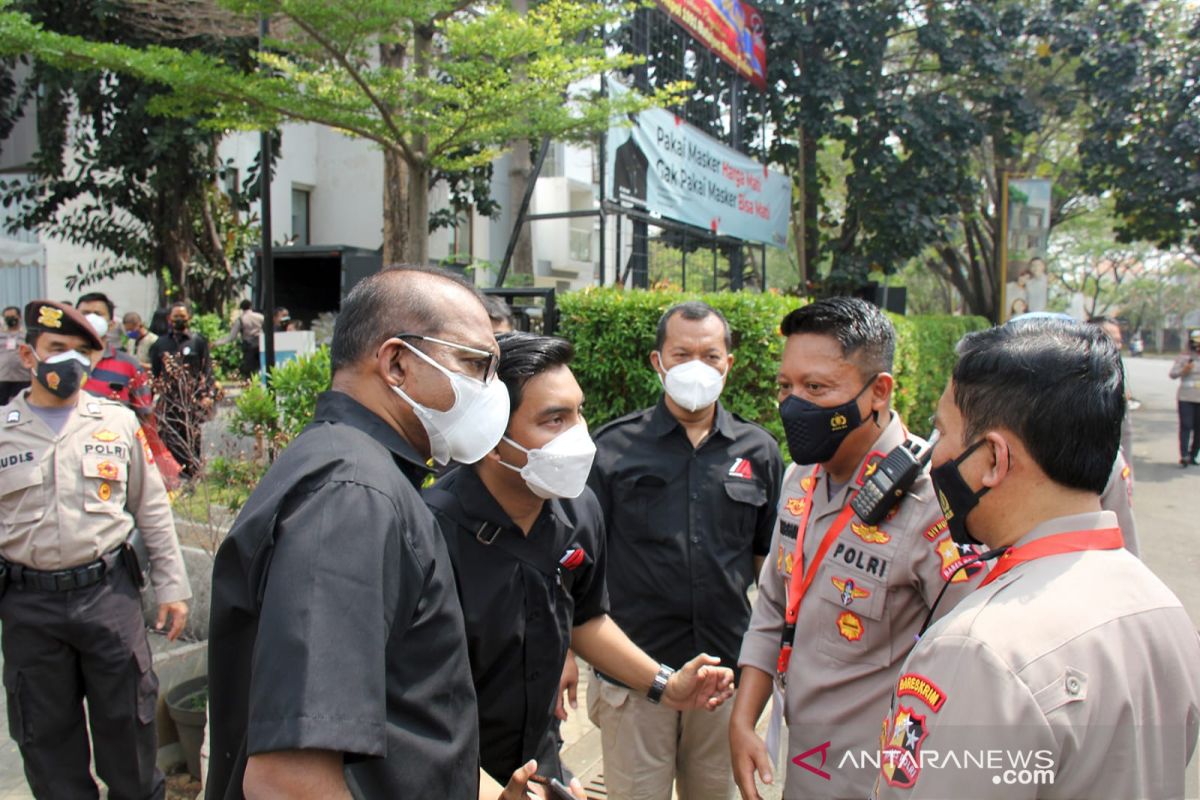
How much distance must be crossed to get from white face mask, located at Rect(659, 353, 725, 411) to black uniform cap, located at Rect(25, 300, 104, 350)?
8.08 ft

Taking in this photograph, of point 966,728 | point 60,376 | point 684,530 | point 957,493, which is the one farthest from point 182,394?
point 966,728

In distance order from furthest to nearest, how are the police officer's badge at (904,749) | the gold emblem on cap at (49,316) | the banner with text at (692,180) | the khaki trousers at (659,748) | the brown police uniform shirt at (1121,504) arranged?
1. the banner with text at (692,180)
2. the gold emblem on cap at (49,316)
3. the khaki trousers at (659,748)
4. the brown police uniform shirt at (1121,504)
5. the police officer's badge at (904,749)

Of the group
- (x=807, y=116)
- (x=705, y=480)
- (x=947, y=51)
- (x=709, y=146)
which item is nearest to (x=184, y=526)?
(x=705, y=480)

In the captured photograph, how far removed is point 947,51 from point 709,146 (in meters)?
5.97

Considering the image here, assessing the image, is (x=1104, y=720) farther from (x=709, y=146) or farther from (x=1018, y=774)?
(x=709, y=146)

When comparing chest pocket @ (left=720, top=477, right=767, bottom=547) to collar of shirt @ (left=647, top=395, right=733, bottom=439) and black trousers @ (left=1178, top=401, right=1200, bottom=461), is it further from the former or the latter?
black trousers @ (left=1178, top=401, right=1200, bottom=461)

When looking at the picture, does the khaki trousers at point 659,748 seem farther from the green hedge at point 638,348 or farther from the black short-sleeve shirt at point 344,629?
the green hedge at point 638,348

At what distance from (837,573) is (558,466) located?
79cm

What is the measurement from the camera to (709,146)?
36.2 feet

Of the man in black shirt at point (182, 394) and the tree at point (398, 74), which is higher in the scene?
the tree at point (398, 74)

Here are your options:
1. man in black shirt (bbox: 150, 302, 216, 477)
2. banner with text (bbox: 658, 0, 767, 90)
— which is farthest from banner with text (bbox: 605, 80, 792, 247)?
man in black shirt (bbox: 150, 302, 216, 477)

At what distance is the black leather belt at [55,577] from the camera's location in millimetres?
3223

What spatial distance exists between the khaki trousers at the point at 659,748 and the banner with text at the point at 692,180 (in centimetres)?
581

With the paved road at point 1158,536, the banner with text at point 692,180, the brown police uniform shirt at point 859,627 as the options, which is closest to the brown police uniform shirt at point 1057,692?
the brown police uniform shirt at point 859,627
